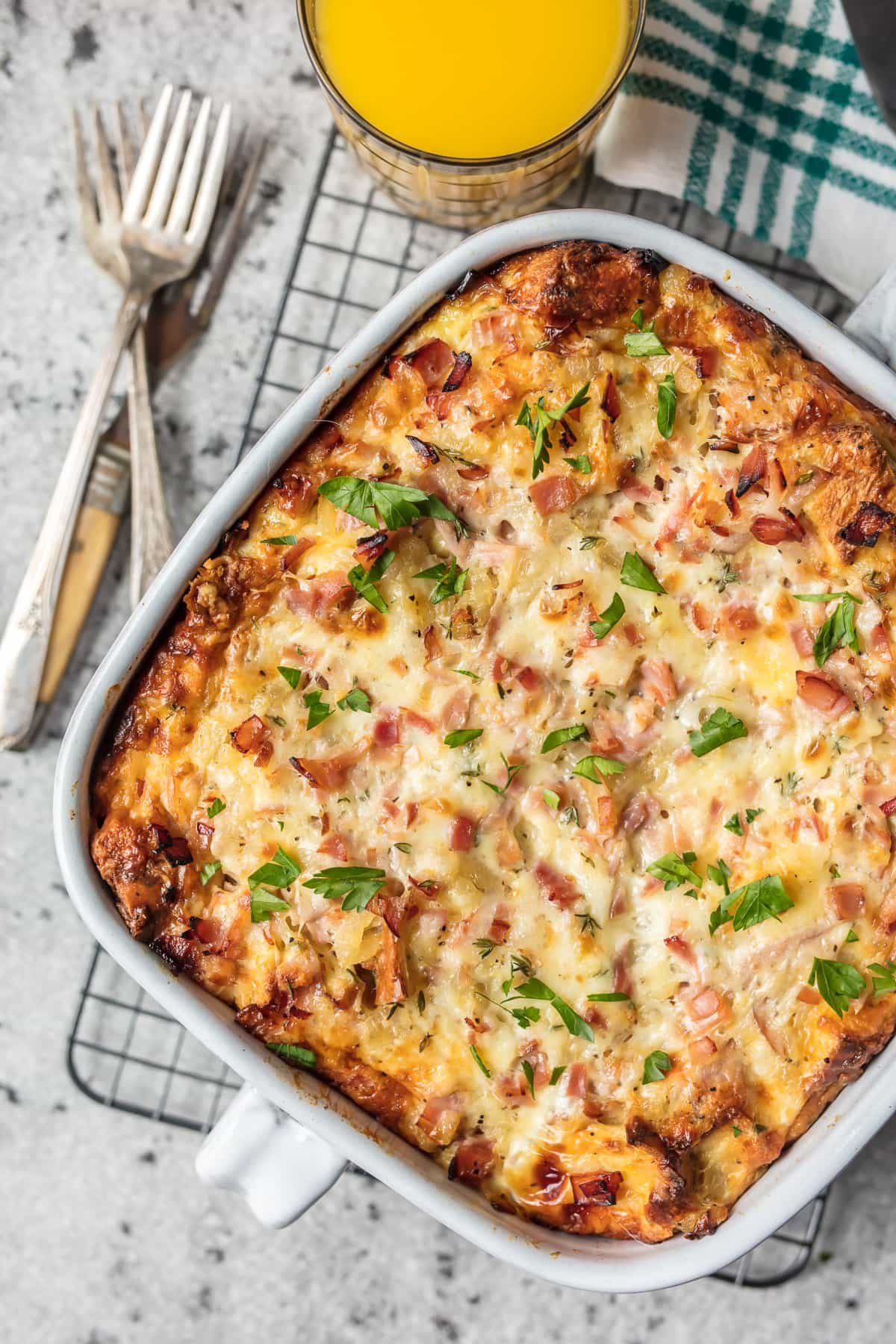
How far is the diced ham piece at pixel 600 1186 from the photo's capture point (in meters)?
2.18

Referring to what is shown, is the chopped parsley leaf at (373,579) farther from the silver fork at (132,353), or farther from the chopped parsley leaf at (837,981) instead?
the chopped parsley leaf at (837,981)

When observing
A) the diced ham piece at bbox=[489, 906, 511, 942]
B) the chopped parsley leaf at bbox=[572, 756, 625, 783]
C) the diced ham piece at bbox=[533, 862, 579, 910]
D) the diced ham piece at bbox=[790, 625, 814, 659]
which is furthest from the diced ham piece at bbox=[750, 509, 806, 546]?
the diced ham piece at bbox=[489, 906, 511, 942]

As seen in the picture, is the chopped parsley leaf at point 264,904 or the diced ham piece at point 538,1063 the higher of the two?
the chopped parsley leaf at point 264,904

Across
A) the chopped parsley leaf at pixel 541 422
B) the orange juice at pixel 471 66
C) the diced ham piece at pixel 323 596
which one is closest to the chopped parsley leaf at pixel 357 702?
the diced ham piece at pixel 323 596

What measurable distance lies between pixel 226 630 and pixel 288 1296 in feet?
5.85

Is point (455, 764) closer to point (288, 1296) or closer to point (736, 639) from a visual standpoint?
point (736, 639)

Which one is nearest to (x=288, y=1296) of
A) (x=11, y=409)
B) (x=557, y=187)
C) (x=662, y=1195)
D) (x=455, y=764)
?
(x=662, y=1195)

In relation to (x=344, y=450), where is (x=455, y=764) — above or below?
below

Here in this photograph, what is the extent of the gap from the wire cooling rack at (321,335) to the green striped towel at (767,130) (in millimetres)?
106

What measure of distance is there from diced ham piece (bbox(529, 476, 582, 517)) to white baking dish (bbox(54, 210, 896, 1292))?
41 centimetres

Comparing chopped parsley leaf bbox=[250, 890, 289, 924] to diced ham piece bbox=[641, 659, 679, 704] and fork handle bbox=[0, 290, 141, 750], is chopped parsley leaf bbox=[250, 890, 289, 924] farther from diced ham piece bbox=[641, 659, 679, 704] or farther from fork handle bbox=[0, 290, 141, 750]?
fork handle bbox=[0, 290, 141, 750]

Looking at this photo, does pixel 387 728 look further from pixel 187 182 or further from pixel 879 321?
pixel 187 182

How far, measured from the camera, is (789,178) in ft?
9.00

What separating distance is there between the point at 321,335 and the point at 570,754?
1270 millimetres
